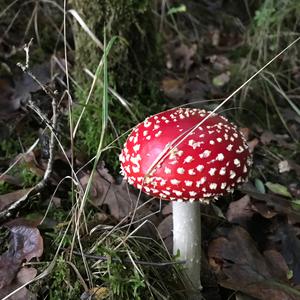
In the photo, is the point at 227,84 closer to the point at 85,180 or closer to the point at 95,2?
the point at 95,2

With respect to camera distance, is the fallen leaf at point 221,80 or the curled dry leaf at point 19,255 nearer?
the curled dry leaf at point 19,255

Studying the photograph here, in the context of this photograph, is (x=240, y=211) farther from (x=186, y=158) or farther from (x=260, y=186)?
(x=186, y=158)

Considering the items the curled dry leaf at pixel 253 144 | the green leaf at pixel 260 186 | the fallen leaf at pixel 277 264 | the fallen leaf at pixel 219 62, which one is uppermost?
the fallen leaf at pixel 219 62

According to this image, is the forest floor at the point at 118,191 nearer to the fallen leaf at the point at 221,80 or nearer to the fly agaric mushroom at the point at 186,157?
the fallen leaf at the point at 221,80

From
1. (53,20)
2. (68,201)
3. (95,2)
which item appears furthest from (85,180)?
(53,20)

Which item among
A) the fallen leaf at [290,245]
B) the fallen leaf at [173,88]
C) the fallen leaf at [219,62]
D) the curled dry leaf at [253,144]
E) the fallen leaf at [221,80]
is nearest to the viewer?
the fallen leaf at [290,245]

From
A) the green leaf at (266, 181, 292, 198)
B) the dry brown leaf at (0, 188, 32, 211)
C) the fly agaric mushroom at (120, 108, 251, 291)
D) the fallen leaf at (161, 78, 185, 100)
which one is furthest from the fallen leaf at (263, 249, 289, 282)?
the fallen leaf at (161, 78, 185, 100)

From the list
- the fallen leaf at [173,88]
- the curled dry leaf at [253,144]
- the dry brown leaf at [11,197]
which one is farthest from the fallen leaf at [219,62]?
the dry brown leaf at [11,197]
